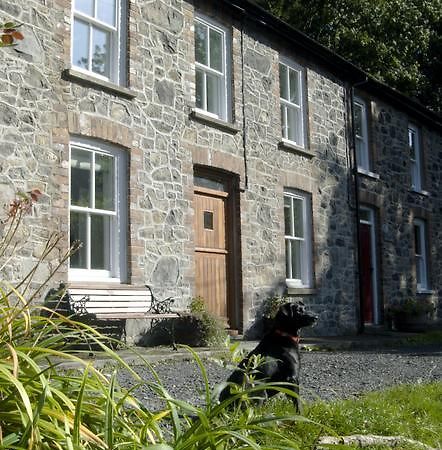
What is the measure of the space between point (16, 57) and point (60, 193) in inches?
72.2

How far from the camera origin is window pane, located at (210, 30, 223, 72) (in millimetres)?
12188

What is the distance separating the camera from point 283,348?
4434mm

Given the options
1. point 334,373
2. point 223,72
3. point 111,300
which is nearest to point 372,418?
point 334,373

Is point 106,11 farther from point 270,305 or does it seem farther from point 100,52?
point 270,305

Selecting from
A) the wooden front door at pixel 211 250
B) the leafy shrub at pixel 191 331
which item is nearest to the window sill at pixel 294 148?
the wooden front door at pixel 211 250

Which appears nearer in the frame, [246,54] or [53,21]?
[53,21]

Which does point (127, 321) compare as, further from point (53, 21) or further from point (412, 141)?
point (412, 141)

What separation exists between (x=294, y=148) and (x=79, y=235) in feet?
18.1

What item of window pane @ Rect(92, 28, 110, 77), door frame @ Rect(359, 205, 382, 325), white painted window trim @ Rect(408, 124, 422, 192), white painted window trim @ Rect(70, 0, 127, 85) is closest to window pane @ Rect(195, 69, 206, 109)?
white painted window trim @ Rect(70, 0, 127, 85)

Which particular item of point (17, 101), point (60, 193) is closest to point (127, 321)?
point (60, 193)

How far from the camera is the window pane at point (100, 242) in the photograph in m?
9.52

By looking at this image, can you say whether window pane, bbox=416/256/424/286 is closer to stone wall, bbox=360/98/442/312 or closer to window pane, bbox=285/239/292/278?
stone wall, bbox=360/98/442/312

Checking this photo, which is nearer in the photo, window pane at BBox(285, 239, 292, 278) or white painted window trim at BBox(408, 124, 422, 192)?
window pane at BBox(285, 239, 292, 278)

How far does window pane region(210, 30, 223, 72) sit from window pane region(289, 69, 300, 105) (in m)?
2.31
